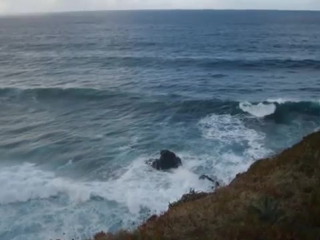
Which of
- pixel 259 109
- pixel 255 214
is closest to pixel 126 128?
pixel 259 109

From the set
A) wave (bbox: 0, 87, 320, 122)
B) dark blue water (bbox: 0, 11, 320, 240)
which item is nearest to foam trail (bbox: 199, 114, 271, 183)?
dark blue water (bbox: 0, 11, 320, 240)

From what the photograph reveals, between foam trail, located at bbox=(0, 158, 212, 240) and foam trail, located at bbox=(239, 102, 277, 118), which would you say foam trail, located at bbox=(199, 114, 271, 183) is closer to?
foam trail, located at bbox=(0, 158, 212, 240)

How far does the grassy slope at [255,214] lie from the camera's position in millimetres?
9492

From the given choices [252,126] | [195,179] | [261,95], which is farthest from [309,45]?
[195,179]

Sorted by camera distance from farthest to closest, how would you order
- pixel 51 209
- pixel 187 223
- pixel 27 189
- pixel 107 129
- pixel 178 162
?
pixel 107 129 < pixel 178 162 < pixel 27 189 < pixel 51 209 < pixel 187 223

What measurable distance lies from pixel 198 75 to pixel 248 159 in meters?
35.4

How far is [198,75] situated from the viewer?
62.6m

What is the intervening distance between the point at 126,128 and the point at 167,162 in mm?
9768

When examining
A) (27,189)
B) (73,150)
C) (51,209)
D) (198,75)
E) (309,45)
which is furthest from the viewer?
(309,45)

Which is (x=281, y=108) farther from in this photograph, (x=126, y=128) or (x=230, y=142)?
(x=126, y=128)

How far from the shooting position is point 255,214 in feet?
34.1

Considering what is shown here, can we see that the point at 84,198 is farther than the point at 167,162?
No

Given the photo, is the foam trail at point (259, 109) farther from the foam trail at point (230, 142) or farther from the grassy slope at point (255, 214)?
the grassy slope at point (255, 214)

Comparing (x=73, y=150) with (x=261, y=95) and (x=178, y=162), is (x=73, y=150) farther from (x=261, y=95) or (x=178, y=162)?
(x=261, y=95)
